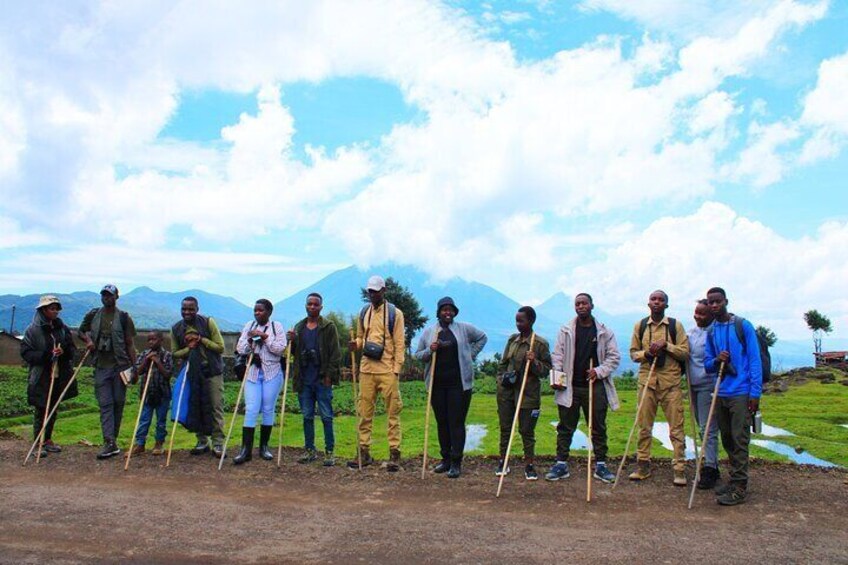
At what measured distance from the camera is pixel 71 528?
653 cm

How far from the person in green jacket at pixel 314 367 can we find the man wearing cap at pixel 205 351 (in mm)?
1279

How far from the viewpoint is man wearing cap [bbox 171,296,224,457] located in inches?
379

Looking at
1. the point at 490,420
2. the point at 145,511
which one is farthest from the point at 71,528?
the point at 490,420

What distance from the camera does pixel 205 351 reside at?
9.73 m

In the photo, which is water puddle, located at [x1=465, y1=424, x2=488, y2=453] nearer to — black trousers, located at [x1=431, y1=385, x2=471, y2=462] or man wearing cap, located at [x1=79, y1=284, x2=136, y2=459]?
black trousers, located at [x1=431, y1=385, x2=471, y2=462]

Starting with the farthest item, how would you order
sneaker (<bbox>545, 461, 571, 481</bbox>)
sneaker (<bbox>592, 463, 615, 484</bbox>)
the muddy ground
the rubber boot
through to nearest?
the rubber boot → sneaker (<bbox>545, 461, 571, 481</bbox>) → sneaker (<bbox>592, 463, 615, 484</bbox>) → the muddy ground

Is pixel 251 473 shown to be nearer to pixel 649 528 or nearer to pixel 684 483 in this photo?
pixel 649 528

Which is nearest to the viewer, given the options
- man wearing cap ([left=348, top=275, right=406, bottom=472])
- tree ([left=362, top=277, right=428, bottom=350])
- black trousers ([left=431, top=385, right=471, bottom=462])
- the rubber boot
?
black trousers ([left=431, top=385, right=471, bottom=462])

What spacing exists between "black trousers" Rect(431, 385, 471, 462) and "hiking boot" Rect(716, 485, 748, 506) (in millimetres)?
3191

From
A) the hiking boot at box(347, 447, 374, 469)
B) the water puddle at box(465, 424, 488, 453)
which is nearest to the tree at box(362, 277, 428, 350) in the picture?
the water puddle at box(465, 424, 488, 453)

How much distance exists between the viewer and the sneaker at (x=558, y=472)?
8.40m

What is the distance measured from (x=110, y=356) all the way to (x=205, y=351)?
150cm

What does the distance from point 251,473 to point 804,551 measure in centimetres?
649

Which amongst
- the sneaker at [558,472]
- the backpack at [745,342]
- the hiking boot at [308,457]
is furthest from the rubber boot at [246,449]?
the backpack at [745,342]
